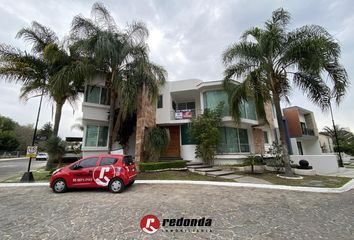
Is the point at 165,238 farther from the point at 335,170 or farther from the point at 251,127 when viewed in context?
the point at 335,170

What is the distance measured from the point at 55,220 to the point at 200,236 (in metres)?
3.66

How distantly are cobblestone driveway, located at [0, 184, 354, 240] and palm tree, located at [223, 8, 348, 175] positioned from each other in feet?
17.5

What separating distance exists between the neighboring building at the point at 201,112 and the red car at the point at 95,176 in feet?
23.8

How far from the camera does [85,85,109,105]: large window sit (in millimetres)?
13477

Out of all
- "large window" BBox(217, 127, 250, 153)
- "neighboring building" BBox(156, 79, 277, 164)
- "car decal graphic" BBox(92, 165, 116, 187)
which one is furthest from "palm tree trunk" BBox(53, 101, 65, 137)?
"large window" BBox(217, 127, 250, 153)

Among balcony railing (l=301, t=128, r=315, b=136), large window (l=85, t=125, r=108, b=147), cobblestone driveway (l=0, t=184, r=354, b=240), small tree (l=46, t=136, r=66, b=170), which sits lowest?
cobblestone driveway (l=0, t=184, r=354, b=240)

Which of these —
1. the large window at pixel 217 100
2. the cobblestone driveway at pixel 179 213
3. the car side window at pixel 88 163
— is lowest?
the cobblestone driveway at pixel 179 213

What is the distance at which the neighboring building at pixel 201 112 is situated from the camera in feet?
43.6

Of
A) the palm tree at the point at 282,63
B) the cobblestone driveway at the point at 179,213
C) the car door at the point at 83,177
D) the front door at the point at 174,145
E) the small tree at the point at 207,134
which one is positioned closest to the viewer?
the cobblestone driveway at the point at 179,213

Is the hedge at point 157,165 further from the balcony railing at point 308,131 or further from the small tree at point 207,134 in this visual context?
the balcony railing at point 308,131

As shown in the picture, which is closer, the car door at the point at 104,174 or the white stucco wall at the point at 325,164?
the car door at the point at 104,174

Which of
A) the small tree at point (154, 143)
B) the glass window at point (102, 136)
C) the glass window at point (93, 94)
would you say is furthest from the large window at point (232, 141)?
the glass window at point (93, 94)

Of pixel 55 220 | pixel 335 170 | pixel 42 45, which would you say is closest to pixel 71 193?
pixel 55 220

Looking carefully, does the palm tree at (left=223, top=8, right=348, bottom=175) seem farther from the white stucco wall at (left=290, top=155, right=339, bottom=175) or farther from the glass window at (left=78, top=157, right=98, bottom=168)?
the glass window at (left=78, top=157, right=98, bottom=168)
